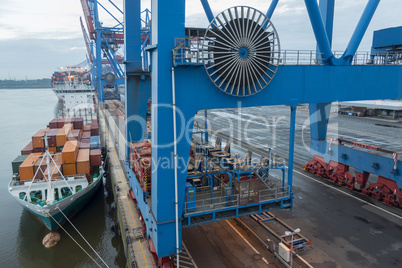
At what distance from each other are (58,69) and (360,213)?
9625 centimetres

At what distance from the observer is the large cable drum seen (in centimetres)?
1166

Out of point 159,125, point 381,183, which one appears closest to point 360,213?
point 381,183

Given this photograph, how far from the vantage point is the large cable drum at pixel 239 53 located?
459 inches

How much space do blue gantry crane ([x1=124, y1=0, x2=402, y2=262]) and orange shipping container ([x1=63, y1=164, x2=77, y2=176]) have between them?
1032 cm

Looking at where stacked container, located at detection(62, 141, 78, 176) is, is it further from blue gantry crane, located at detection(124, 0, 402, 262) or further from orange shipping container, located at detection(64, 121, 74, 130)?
orange shipping container, located at detection(64, 121, 74, 130)

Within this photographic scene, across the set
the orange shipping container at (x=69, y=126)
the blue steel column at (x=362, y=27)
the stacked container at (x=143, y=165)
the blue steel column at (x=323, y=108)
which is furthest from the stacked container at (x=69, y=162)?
the blue steel column at (x=362, y=27)

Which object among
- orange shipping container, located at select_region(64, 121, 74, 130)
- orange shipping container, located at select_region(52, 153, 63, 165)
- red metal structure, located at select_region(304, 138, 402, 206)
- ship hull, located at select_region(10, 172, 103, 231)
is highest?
orange shipping container, located at select_region(64, 121, 74, 130)

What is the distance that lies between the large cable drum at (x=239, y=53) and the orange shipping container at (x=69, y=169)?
55.3 ft

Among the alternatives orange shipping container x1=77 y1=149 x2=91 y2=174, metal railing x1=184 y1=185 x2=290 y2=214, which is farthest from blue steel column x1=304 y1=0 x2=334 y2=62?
orange shipping container x1=77 y1=149 x2=91 y2=174

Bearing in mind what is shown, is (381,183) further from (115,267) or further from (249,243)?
(115,267)

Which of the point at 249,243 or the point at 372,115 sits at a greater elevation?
the point at 372,115

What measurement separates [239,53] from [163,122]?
440cm

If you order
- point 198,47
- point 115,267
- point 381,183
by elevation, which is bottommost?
point 115,267

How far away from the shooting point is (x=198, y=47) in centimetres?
1147
